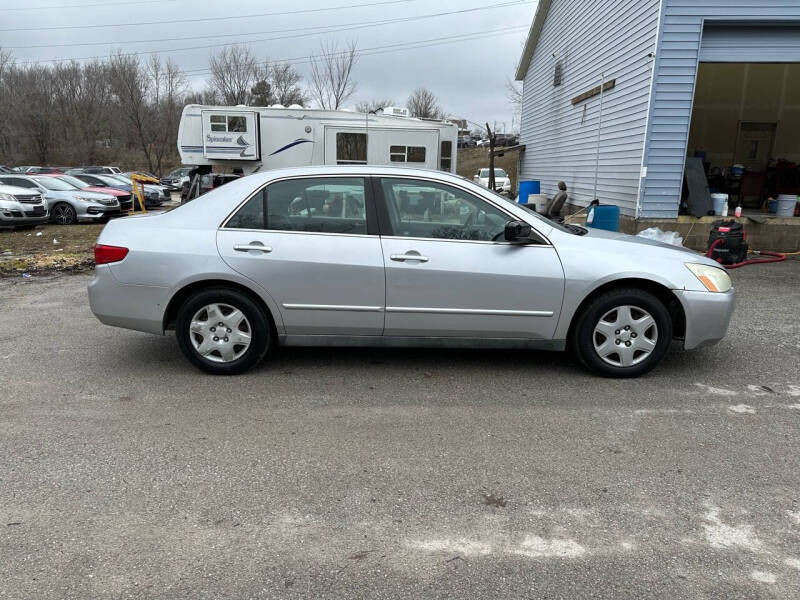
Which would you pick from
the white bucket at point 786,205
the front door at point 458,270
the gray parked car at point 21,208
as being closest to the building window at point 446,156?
the white bucket at point 786,205

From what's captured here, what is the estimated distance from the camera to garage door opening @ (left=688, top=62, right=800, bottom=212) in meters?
15.4

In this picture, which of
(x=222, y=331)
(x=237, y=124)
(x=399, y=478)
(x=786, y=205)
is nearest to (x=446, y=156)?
(x=237, y=124)

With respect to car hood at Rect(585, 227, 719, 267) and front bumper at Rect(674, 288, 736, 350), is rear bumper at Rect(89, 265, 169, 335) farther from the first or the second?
front bumper at Rect(674, 288, 736, 350)

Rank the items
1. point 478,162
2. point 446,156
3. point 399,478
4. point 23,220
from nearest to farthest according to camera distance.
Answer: point 399,478 → point 23,220 → point 446,156 → point 478,162

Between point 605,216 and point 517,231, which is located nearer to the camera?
point 517,231

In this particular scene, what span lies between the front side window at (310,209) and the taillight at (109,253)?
85 centimetres

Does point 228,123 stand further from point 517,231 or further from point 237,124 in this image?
point 517,231

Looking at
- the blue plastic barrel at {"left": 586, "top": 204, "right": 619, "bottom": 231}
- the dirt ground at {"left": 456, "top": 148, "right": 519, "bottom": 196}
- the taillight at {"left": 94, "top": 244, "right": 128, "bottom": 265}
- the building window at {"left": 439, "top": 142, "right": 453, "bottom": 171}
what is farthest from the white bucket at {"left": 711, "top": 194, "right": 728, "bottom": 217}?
the dirt ground at {"left": 456, "top": 148, "right": 519, "bottom": 196}

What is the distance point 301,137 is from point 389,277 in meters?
10.9

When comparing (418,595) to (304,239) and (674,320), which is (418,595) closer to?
(304,239)

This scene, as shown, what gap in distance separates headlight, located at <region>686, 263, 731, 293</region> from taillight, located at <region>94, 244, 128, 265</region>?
14.3ft

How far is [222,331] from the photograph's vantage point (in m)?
4.53

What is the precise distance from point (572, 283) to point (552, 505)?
1.91 m

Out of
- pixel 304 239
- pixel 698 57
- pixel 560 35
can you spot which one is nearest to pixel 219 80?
pixel 560 35
